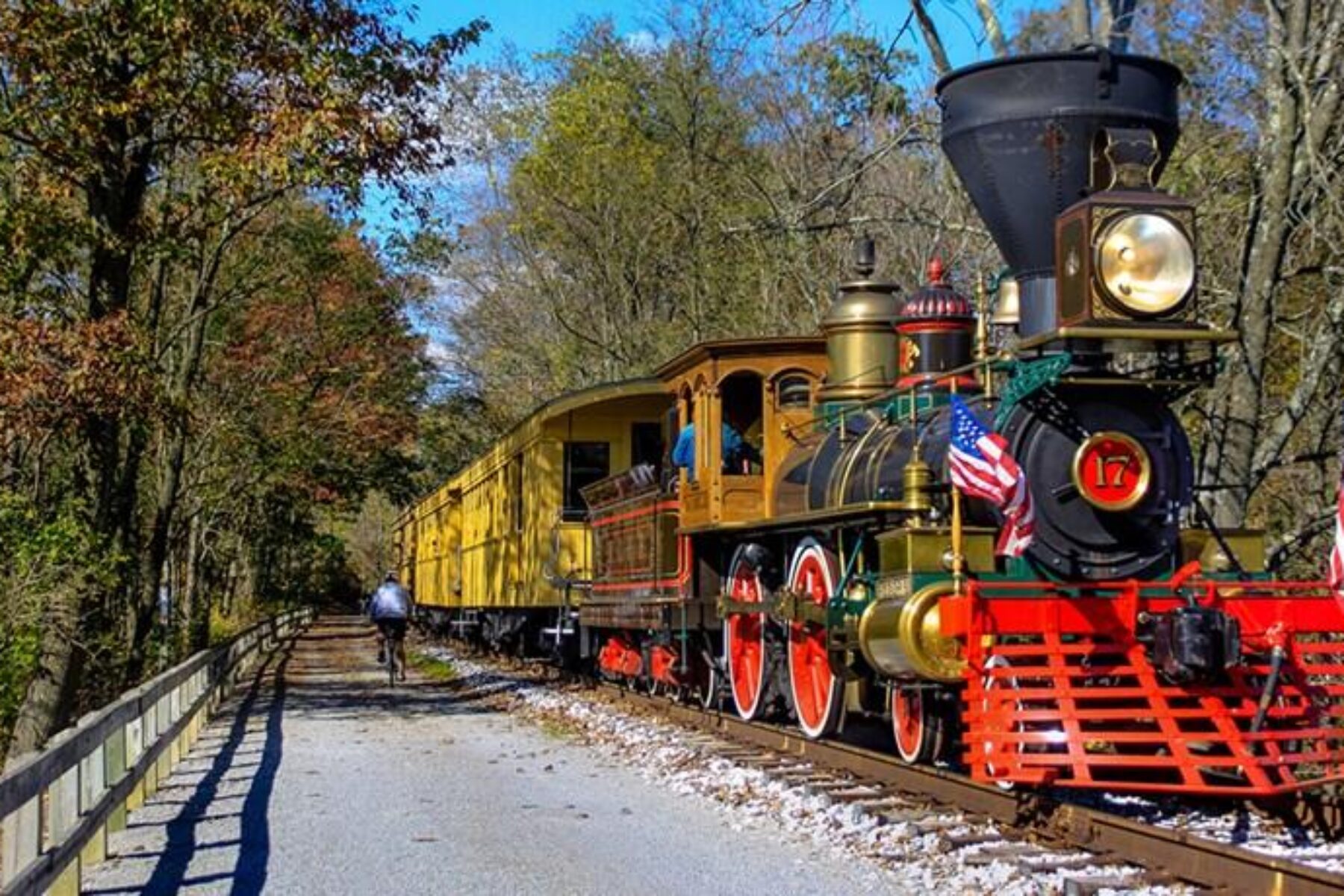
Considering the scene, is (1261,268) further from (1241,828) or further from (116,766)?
(116,766)

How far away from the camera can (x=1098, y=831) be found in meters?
6.76

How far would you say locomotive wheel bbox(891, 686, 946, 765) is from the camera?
8.98 m

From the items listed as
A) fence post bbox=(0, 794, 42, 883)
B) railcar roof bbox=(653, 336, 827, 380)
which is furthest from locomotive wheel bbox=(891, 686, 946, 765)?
fence post bbox=(0, 794, 42, 883)

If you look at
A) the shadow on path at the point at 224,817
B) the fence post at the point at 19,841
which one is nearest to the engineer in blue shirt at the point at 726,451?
the shadow on path at the point at 224,817

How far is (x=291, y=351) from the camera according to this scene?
25.0m

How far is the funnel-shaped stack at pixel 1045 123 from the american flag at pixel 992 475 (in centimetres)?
98

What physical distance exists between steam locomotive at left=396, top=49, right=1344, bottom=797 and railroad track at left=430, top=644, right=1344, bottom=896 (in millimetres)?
236

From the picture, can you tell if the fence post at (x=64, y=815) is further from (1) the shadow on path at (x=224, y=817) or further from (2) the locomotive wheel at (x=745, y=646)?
(2) the locomotive wheel at (x=745, y=646)

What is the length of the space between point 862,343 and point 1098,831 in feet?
16.6

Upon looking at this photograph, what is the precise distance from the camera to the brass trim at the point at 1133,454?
8078mm

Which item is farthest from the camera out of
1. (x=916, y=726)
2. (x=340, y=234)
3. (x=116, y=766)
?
(x=340, y=234)

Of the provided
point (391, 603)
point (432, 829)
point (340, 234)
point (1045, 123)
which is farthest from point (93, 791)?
point (340, 234)

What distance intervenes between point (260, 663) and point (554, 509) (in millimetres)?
9840

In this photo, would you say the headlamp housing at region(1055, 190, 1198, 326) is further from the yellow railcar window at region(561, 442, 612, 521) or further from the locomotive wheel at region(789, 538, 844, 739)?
the yellow railcar window at region(561, 442, 612, 521)
